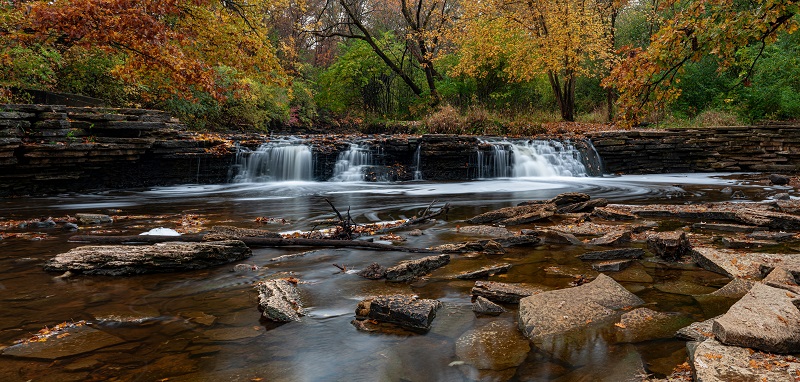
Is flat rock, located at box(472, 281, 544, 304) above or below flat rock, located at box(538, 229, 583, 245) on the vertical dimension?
below

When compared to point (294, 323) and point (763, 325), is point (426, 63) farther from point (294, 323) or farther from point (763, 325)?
point (763, 325)

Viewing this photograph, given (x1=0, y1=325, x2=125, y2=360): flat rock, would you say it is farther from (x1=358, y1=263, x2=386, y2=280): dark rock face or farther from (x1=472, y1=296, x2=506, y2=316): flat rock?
(x1=472, y1=296, x2=506, y2=316): flat rock

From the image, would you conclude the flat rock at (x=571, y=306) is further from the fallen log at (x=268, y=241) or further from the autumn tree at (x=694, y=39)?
the autumn tree at (x=694, y=39)

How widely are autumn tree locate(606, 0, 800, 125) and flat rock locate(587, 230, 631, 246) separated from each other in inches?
51.6

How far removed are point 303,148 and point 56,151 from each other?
6912 mm

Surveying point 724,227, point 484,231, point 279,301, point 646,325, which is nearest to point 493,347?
point 646,325

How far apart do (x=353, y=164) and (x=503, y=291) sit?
41.0 ft

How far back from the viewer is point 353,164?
50.5 ft

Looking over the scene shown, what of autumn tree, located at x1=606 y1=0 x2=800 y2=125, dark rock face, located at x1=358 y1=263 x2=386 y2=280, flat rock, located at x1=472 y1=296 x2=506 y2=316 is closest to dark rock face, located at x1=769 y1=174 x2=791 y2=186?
autumn tree, located at x1=606 y1=0 x2=800 y2=125

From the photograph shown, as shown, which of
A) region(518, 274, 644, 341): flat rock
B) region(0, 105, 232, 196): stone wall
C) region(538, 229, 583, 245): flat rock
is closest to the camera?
region(518, 274, 644, 341): flat rock

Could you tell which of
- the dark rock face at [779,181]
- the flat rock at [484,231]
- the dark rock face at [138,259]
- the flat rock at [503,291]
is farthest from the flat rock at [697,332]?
the dark rock face at [779,181]

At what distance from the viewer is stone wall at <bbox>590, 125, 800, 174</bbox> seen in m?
15.5

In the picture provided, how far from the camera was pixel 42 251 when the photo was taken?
4988 mm

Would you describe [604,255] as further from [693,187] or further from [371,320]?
[693,187]
